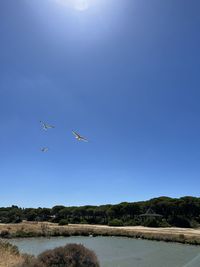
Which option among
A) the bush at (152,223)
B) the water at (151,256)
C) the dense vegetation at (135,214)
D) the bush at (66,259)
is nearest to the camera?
the bush at (66,259)

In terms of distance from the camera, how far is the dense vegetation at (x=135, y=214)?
86875mm

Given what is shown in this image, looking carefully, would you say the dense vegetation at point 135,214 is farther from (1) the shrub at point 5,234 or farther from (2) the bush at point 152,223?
(1) the shrub at point 5,234

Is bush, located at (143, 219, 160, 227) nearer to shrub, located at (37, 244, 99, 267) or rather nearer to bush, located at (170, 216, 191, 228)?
bush, located at (170, 216, 191, 228)

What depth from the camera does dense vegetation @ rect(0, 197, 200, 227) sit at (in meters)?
86.9

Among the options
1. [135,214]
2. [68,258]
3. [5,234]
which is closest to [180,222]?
[135,214]

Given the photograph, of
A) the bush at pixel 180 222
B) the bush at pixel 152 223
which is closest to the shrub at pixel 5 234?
the bush at pixel 152 223

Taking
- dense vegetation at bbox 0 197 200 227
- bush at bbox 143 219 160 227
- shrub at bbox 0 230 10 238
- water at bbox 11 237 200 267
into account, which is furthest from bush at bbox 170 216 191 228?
shrub at bbox 0 230 10 238

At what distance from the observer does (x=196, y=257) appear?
3828 centimetres

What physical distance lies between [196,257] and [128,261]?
23.1 feet

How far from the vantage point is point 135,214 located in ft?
334

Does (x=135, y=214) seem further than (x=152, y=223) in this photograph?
Yes

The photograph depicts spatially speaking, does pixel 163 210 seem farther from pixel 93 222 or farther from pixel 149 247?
pixel 149 247

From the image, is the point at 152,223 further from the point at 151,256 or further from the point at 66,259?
the point at 66,259

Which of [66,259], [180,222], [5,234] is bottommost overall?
[66,259]
